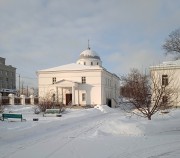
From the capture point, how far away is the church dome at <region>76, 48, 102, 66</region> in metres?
65.9

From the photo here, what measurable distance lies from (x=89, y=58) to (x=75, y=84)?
1580 centimetres

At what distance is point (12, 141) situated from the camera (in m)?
13.2

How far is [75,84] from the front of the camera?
51719mm

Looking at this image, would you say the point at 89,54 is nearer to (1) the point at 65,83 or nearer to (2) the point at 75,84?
(2) the point at 75,84

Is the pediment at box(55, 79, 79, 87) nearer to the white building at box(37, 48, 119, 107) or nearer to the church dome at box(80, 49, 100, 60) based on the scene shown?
the white building at box(37, 48, 119, 107)

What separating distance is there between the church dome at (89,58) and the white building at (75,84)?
8.74m

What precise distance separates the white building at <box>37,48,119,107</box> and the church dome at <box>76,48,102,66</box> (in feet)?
28.7

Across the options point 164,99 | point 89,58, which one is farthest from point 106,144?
point 89,58

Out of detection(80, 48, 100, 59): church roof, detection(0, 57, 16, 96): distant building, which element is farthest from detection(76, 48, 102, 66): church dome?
detection(0, 57, 16, 96): distant building

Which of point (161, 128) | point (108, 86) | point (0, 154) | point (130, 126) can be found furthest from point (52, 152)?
point (108, 86)

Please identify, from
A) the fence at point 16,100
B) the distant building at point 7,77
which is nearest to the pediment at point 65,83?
the fence at point 16,100

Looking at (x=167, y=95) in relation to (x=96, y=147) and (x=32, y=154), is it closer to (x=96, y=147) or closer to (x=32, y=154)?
(x=96, y=147)

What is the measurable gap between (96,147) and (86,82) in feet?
139

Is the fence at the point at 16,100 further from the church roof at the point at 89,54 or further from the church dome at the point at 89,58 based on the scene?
the church roof at the point at 89,54
